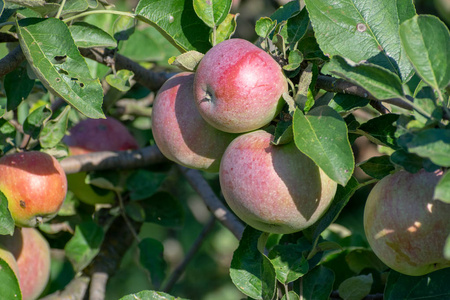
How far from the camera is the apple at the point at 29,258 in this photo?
1.29 meters

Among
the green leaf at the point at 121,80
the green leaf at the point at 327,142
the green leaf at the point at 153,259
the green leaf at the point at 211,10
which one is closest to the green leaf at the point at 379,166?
the green leaf at the point at 327,142

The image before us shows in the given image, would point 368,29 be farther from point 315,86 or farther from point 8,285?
point 8,285

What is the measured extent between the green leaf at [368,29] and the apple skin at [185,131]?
0.24m

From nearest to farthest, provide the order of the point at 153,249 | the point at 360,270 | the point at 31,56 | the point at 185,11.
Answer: the point at 31,56 → the point at 185,11 → the point at 360,270 → the point at 153,249

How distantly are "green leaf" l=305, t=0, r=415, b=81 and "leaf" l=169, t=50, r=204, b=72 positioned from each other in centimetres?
21

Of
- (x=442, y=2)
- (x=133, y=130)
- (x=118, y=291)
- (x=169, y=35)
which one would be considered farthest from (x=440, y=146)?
(x=118, y=291)

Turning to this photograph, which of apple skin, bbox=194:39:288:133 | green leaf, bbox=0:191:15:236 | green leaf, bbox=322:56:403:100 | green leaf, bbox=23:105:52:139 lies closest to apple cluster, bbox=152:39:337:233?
apple skin, bbox=194:39:288:133

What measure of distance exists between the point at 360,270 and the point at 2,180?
2.58 feet

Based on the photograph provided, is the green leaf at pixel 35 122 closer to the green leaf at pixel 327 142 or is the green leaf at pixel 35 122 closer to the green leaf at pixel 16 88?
the green leaf at pixel 16 88

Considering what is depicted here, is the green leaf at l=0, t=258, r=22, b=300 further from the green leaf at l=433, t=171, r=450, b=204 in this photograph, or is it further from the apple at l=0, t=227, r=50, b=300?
the green leaf at l=433, t=171, r=450, b=204

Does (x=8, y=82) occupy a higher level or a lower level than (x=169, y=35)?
lower

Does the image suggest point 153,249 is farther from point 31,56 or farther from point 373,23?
point 373,23

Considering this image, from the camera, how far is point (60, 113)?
4.25 ft

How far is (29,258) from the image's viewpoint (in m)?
1.31
